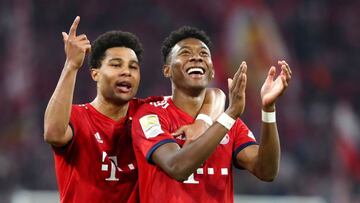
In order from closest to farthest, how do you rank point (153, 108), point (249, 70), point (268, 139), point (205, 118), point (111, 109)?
1. point (268, 139)
2. point (205, 118)
3. point (153, 108)
4. point (111, 109)
5. point (249, 70)

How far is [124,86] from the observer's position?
4965 mm

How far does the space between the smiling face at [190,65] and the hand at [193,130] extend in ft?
0.81

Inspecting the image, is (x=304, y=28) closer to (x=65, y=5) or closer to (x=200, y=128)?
(x=65, y=5)

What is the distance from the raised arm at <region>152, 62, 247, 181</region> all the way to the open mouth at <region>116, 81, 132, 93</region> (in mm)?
705

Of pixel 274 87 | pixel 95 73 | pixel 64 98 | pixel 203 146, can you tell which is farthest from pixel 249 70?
pixel 203 146

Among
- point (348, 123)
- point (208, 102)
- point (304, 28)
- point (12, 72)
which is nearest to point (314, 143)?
point (348, 123)

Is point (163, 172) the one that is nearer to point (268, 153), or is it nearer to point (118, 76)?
point (268, 153)

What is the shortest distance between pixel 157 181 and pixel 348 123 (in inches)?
350

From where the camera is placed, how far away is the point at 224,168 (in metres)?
4.70

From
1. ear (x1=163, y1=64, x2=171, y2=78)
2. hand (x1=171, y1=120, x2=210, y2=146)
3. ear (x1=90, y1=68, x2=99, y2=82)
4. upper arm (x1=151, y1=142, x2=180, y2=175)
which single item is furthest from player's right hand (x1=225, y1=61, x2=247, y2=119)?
ear (x1=90, y1=68, x2=99, y2=82)

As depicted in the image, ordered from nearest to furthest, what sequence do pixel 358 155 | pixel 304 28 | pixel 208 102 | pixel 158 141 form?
pixel 158 141 → pixel 208 102 → pixel 358 155 → pixel 304 28

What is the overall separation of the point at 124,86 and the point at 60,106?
0.60 meters

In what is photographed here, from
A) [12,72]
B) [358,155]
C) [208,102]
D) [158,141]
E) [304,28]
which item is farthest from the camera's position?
[304,28]

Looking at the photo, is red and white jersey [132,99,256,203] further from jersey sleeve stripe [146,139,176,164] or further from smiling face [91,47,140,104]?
smiling face [91,47,140,104]
